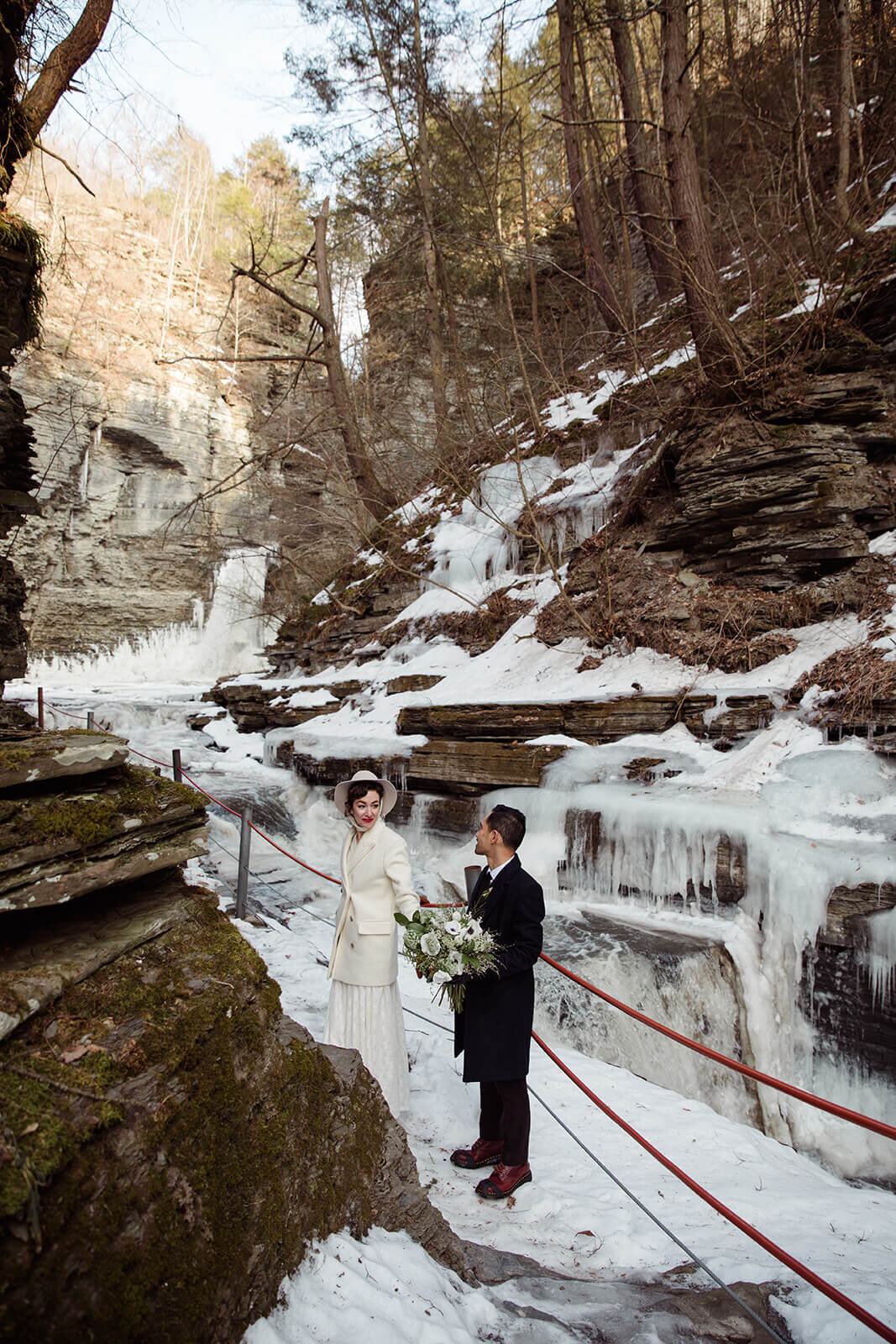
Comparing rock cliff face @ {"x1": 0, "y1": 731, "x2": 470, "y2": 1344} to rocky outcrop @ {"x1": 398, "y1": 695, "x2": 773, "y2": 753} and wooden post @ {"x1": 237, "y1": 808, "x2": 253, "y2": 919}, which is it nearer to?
wooden post @ {"x1": 237, "y1": 808, "x2": 253, "y2": 919}

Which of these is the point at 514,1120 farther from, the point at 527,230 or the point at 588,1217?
the point at 527,230

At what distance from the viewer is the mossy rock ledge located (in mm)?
1271

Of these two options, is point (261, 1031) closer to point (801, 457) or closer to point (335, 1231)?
point (335, 1231)

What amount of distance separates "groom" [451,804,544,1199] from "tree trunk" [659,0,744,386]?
651 centimetres

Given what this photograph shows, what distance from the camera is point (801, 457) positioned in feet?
22.4

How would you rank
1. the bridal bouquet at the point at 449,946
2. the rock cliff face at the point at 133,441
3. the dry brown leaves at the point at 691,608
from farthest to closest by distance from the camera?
the rock cliff face at the point at 133,441 < the dry brown leaves at the point at 691,608 < the bridal bouquet at the point at 449,946

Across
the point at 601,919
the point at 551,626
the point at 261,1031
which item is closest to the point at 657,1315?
the point at 261,1031

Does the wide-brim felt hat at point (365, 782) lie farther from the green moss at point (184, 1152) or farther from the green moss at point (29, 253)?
Result: the green moss at point (29, 253)

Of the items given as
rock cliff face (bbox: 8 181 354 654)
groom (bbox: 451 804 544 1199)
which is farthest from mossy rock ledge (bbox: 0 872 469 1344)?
rock cliff face (bbox: 8 181 354 654)

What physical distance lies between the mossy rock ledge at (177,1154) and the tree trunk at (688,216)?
760cm

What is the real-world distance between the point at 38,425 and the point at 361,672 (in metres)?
16.0

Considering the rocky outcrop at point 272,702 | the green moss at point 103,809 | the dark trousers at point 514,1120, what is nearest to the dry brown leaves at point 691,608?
the rocky outcrop at point 272,702

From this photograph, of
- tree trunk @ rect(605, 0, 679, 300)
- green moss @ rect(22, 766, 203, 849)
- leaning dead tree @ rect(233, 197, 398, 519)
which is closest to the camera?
green moss @ rect(22, 766, 203, 849)

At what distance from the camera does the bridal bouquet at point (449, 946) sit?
2.55 metres
